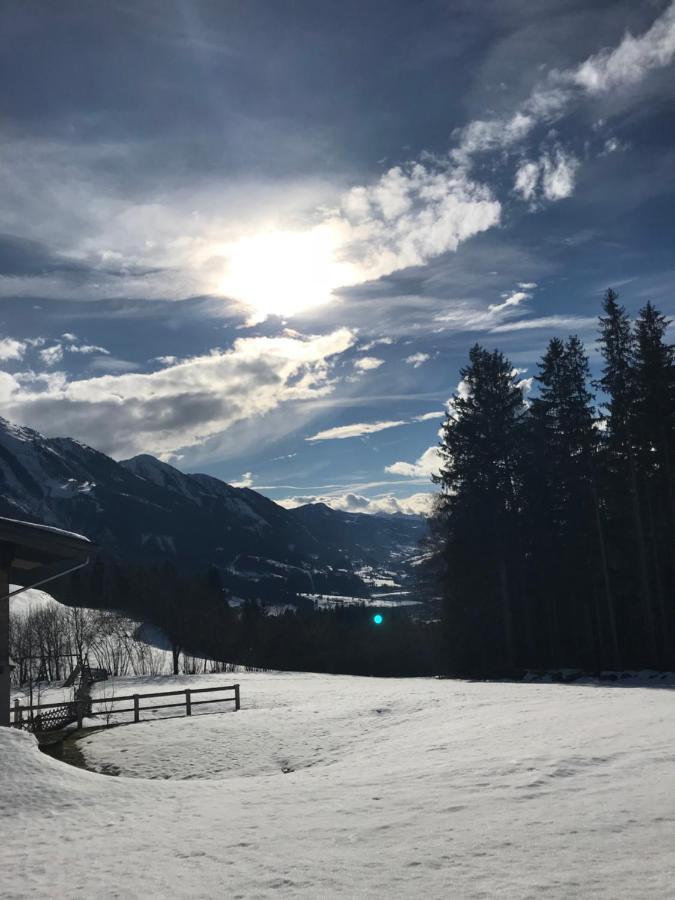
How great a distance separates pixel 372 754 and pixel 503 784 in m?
5.45

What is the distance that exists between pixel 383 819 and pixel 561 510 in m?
31.0

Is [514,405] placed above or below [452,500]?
above

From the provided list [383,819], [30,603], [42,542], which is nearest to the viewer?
[383,819]

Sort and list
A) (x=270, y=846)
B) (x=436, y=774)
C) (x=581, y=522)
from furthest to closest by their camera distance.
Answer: (x=581, y=522) < (x=436, y=774) < (x=270, y=846)

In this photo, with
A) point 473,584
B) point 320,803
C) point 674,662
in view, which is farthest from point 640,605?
point 320,803

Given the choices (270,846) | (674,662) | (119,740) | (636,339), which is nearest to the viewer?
(270,846)

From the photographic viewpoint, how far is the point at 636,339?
→ 32.4 m

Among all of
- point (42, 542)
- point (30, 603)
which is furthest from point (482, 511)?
point (30, 603)

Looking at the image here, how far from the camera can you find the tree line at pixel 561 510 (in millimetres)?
31656

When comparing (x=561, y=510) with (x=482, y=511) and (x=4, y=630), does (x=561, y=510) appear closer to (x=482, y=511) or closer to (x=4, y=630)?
(x=482, y=511)

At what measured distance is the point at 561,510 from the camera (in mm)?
36125

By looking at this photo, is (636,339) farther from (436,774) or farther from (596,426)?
(436,774)

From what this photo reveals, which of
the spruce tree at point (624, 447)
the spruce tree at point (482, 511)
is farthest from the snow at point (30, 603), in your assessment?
the spruce tree at point (624, 447)

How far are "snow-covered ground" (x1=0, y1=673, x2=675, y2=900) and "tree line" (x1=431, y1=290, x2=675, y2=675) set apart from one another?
1911cm
